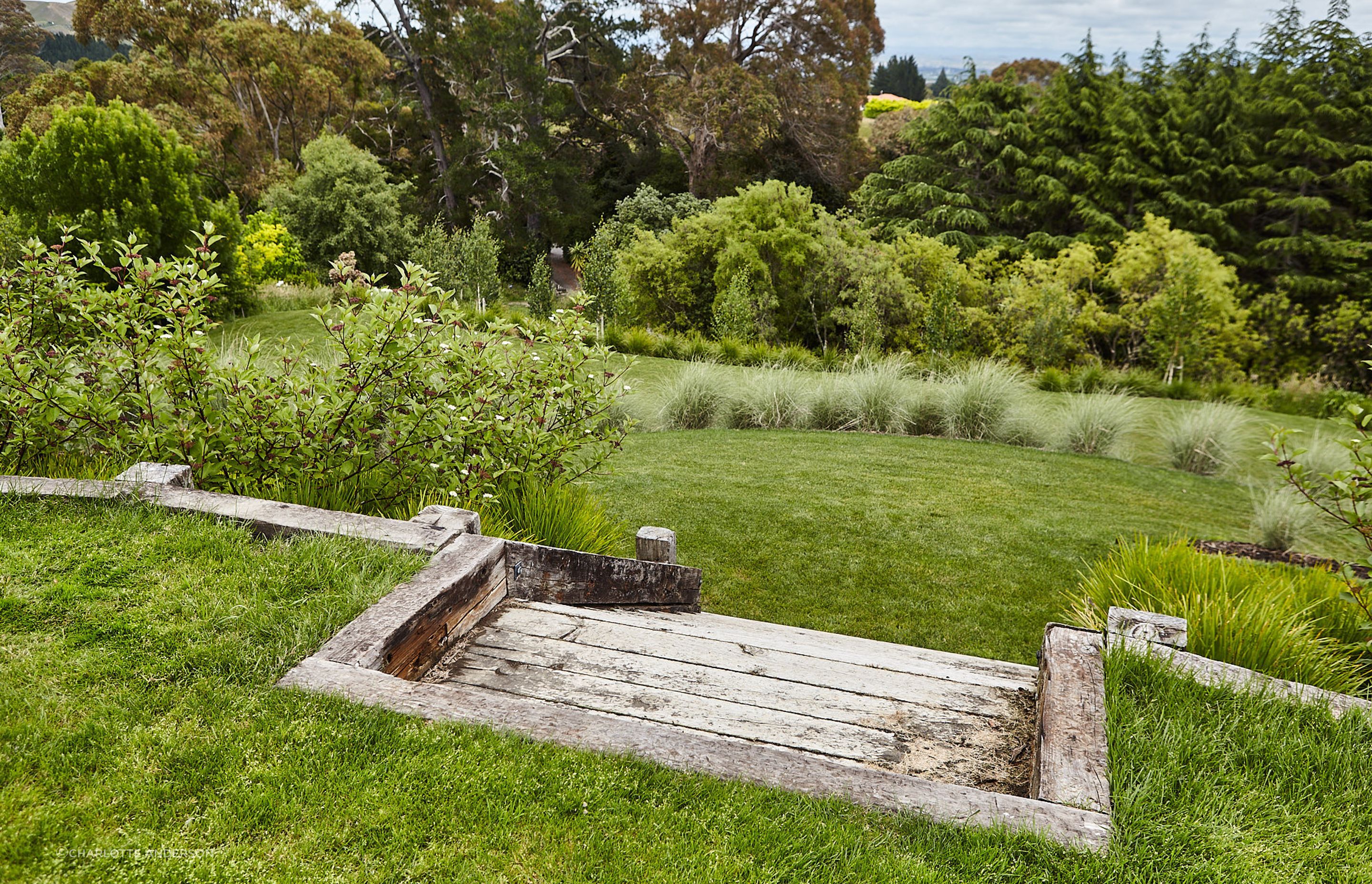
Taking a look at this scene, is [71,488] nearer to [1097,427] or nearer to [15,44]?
[1097,427]

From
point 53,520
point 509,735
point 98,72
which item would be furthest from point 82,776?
point 98,72

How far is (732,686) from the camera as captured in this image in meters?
2.30

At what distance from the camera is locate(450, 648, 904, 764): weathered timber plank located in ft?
6.57

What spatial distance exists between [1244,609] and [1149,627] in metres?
0.71

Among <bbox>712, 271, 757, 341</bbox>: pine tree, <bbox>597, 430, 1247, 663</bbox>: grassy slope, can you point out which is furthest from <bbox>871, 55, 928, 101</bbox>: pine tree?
<bbox>597, 430, 1247, 663</bbox>: grassy slope

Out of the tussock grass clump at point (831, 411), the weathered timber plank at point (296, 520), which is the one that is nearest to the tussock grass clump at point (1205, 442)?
the tussock grass clump at point (831, 411)

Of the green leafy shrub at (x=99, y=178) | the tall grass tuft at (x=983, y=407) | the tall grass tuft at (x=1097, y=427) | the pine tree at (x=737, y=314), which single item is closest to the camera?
the tall grass tuft at (x=1097, y=427)

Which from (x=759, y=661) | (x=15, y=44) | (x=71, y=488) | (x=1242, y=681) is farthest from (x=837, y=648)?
(x=15, y=44)

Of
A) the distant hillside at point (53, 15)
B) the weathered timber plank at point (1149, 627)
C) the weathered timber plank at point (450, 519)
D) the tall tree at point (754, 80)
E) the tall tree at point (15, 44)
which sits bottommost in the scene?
the weathered timber plank at point (1149, 627)

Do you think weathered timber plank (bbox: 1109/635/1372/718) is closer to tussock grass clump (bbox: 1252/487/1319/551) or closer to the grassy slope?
the grassy slope

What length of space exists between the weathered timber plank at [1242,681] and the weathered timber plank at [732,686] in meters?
0.54

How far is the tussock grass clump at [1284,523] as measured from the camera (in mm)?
5492

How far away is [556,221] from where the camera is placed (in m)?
25.5

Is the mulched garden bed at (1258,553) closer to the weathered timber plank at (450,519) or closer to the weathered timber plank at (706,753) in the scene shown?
the weathered timber plank at (706,753)
